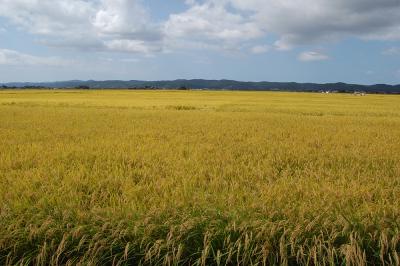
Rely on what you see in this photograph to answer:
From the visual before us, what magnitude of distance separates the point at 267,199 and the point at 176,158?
131 inches

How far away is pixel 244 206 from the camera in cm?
418

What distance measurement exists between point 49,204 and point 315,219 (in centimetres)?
287

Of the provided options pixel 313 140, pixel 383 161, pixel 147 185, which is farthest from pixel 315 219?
pixel 313 140

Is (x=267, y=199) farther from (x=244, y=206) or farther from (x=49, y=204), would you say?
(x=49, y=204)

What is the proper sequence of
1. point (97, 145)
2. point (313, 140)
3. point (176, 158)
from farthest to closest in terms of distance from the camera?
point (313, 140) → point (97, 145) → point (176, 158)

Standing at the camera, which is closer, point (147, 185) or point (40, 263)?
point (40, 263)

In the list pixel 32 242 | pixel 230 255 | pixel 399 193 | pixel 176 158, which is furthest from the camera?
pixel 176 158

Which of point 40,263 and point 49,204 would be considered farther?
point 49,204

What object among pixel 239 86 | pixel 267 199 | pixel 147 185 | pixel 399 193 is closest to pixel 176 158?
pixel 147 185

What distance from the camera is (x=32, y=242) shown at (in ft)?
12.0

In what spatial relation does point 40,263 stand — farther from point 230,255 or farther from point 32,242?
point 230,255

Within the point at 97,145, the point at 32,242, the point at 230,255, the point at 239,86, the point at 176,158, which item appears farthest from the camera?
the point at 239,86

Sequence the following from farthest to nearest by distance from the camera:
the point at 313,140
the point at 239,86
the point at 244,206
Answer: the point at 239,86 → the point at 313,140 → the point at 244,206

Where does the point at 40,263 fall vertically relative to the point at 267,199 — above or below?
below
